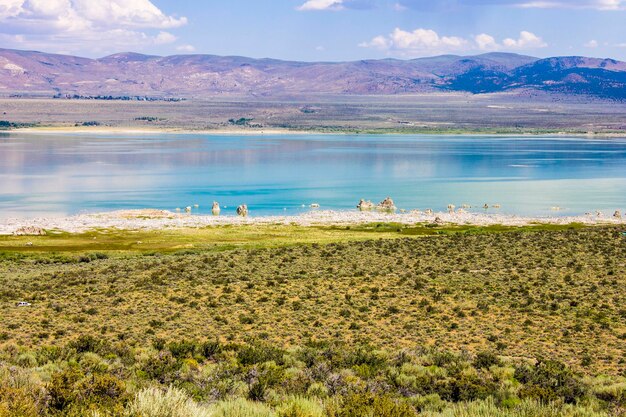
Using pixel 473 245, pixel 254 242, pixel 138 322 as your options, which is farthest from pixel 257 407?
pixel 254 242

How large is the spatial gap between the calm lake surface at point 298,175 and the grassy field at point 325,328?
2573cm

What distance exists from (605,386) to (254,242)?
97.4 feet

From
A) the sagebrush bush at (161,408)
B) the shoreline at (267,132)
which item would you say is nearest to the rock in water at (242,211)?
the sagebrush bush at (161,408)

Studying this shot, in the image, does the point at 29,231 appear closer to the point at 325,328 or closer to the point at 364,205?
the point at 364,205

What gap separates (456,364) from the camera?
15.2 m

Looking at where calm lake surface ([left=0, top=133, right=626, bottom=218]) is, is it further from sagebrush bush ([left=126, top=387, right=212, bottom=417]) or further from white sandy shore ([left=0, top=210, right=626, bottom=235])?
sagebrush bush ([left=126, top=387, right=212, bottom=417])

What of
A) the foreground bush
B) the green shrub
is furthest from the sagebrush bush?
the green shrub

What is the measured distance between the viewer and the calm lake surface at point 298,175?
214 ft

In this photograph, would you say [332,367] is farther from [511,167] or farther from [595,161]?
[595,161]

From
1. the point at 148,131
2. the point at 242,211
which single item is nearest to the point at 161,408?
the point at 242,211

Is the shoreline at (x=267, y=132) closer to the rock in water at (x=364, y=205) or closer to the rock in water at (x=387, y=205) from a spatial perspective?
the rock in water at (x=364, y=205)

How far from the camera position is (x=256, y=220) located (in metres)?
54.2

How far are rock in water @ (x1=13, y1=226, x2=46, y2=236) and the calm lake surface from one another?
9.74 metres

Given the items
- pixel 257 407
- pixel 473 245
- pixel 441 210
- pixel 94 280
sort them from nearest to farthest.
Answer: pixel 257 407 < pixel 94 280 < pixel 473 245 < pixel 441 210
